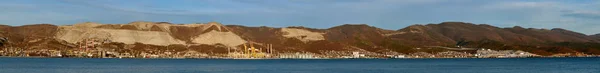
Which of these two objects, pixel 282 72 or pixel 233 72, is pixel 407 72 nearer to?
pixel 282 72

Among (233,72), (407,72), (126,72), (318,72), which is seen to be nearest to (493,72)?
(407,72)

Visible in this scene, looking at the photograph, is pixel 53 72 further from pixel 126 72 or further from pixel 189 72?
pixel 189 72

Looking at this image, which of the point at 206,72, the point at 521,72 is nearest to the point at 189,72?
the point at 206,72

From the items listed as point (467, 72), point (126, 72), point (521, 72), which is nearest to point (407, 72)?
point (467, 72)

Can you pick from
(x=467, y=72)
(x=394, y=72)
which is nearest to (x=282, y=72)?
(x=394, y=72)

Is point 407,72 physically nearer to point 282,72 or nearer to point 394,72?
point 394,72
